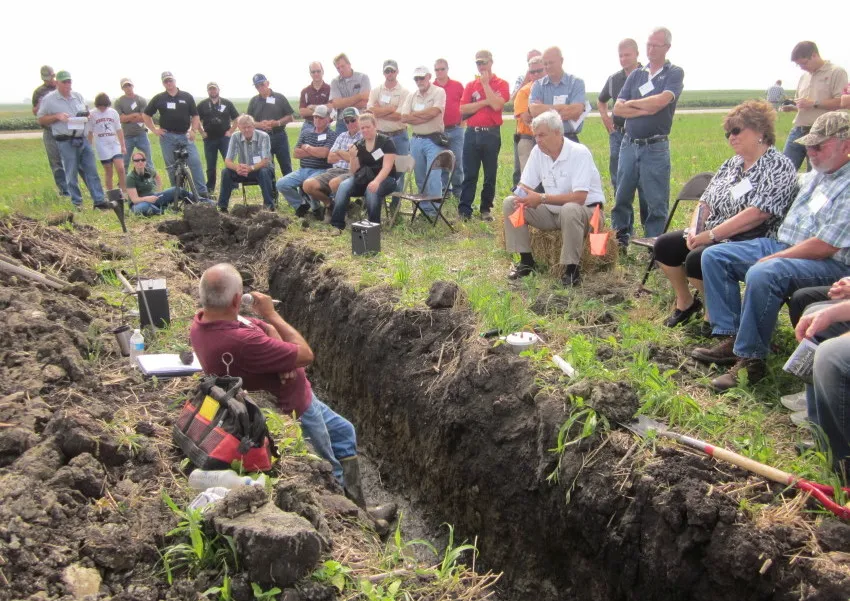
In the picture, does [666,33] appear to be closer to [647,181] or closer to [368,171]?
[647,181]

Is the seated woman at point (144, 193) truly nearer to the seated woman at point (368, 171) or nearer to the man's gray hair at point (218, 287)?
the seated woman at point (368, 171)

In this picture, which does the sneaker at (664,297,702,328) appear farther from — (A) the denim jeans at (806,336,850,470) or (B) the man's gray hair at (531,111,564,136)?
(B) the man's gray hair at (531,111,564,136)

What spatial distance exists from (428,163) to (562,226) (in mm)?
3765

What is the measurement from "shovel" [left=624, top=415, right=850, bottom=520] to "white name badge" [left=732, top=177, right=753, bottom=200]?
6.64 feet

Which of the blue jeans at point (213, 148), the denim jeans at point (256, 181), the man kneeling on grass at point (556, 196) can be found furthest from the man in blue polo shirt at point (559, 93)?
the blue jeans at point (213, 148)

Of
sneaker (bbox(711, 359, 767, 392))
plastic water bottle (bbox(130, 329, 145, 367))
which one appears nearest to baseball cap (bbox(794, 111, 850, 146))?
sneaker (bbox(711, 359, 767, 392))

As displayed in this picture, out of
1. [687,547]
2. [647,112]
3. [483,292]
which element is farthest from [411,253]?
[687,547]

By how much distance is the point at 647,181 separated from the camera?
6625mm

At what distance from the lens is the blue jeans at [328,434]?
417cm

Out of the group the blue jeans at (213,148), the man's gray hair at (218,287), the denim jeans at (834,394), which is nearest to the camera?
the denim jeans at (834,394)

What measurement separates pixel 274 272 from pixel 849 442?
6356 mm

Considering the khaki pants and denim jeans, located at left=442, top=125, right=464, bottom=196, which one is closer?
the khaki pants

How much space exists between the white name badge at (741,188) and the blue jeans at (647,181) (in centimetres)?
183

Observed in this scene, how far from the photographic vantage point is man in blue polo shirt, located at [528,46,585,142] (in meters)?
7.64
